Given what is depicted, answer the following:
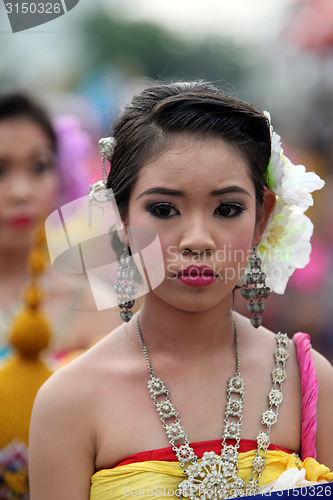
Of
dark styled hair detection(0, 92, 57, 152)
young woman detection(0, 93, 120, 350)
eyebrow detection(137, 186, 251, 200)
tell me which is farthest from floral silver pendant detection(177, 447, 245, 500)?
dark styled hair detection(0, 92, 57, 152)

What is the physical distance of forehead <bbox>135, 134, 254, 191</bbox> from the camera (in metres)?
1.58

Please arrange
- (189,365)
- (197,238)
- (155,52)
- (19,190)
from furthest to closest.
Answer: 1. (155,52)
2. (19,190)
3. (189,365)
4. (197,238)

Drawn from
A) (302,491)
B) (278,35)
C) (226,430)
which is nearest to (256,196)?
(226,430)

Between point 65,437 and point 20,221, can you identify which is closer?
point 65,437

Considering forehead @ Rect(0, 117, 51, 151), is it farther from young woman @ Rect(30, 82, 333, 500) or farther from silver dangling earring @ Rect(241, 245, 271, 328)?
silver dangling earring @ Rect(241, 245, 271, 328)

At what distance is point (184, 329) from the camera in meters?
1.76

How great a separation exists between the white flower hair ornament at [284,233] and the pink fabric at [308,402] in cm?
21

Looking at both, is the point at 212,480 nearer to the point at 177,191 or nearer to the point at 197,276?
the point at 197,276

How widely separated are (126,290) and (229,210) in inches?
13.4

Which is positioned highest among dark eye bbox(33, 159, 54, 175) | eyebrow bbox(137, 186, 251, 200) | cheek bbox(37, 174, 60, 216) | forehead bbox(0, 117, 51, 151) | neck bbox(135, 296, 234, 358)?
forehead bbox(0, 117, 51, 151)

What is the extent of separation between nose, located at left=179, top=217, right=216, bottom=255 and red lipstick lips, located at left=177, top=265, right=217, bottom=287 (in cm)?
5

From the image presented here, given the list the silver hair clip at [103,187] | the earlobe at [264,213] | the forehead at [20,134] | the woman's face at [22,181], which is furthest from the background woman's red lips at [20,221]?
the earlobe at [264,213]

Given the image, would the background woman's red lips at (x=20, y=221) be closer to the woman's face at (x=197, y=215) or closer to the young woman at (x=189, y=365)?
the young woman at (x=189, y=365)

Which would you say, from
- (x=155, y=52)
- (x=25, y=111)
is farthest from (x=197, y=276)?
(x=155, y=52)
